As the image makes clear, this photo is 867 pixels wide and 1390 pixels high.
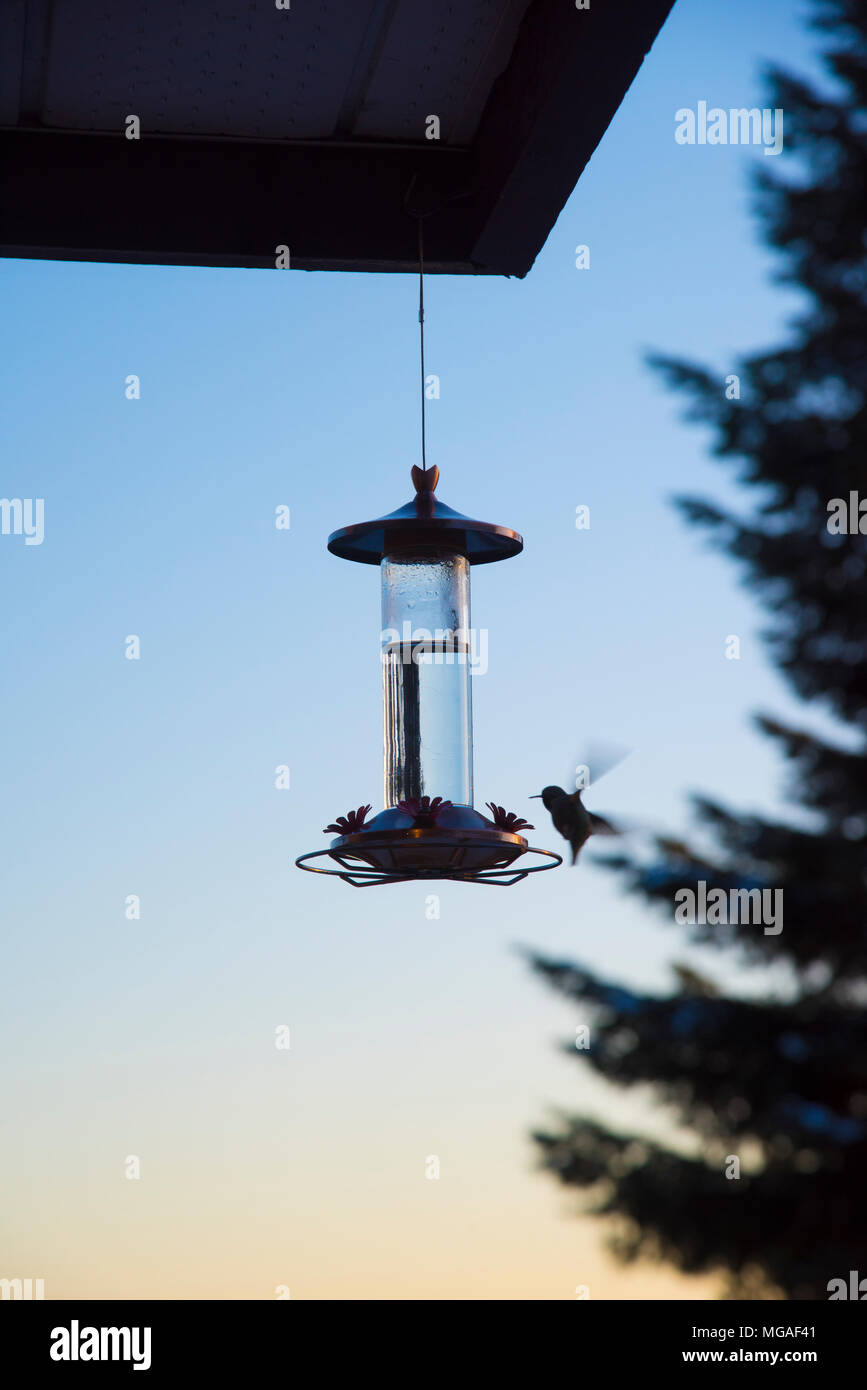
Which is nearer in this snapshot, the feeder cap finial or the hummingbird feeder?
the hummingbird feeder

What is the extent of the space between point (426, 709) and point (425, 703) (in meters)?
0.02

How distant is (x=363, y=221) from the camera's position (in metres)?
3.89

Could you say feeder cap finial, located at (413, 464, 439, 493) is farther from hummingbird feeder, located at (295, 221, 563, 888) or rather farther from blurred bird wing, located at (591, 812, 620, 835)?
blurred bird wing, located at (591, 812, 620, 835)

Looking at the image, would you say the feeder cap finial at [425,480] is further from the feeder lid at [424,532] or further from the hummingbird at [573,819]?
the hummingbird at [573,819]

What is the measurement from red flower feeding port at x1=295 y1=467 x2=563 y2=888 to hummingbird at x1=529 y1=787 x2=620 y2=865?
200mm

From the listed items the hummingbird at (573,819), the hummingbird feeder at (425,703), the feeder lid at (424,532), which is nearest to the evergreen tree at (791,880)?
the hummingbird at (573,819)

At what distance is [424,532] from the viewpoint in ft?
11.7

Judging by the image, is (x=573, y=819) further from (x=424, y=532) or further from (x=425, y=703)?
(x=424, y=532)

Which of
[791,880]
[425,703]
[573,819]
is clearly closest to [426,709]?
[425,703]

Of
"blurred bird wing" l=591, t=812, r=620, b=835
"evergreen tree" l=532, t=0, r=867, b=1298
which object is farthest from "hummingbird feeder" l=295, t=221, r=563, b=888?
"evergreen tree" l=532, t=0, r=867, b=1298

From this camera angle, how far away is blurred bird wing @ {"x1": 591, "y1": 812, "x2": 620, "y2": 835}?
3.68m

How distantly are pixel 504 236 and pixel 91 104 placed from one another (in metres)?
1.03

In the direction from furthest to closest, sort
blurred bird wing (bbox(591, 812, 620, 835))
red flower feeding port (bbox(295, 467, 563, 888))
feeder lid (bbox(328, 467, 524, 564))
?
blurred bird wing (bbox(591, 812, 620, 835)) < feeder lid (bbox(328, 467, 524, 564)) < red flower feeding port (bbox(295, 467, 563, 888))

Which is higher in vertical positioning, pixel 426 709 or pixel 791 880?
pixel 426 709
